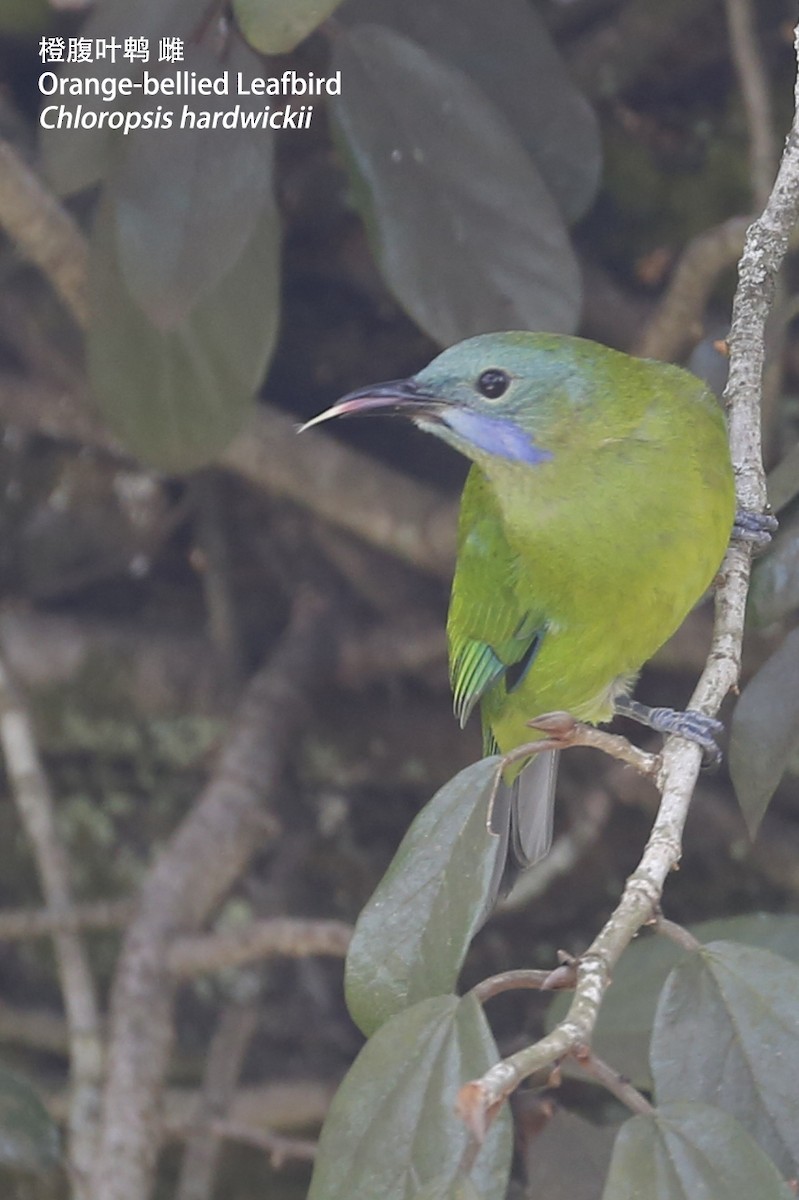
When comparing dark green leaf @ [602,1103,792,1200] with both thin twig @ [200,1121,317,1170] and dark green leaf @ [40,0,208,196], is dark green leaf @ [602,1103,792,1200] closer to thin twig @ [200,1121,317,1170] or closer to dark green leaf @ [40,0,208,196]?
thin twig @ [200,1121,317,1170]

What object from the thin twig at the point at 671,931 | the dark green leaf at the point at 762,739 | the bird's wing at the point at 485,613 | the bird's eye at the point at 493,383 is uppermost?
the bird's eye at the point at 493,383

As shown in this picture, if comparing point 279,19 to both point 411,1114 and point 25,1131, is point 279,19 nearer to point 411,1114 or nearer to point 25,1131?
point 411,1114

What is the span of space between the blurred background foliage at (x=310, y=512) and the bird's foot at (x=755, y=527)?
0.41m

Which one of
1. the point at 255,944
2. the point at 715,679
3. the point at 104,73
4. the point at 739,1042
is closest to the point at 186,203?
the point at 104,73

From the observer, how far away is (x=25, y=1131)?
1.61 metres

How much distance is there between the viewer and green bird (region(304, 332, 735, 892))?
4.98ft

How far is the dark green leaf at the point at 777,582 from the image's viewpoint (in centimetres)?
133

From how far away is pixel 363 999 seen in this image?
110 centimetres

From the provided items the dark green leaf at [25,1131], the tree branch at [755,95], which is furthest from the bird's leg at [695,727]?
the tree branch at [755,95]

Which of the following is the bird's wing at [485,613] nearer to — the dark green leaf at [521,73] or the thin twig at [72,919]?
the dark green leaf at [521,73]

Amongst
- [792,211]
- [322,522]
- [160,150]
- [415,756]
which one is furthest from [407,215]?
[415,756]

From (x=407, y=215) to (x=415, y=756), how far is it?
1.13m

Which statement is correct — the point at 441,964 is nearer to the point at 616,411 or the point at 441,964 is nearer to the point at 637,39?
the point at 616,411

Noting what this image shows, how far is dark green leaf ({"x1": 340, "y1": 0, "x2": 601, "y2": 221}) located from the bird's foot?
0.64 m
